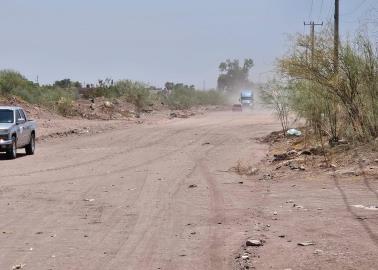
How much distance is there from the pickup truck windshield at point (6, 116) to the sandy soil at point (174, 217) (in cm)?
293

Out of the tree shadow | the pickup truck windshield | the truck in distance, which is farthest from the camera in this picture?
the truck in distance

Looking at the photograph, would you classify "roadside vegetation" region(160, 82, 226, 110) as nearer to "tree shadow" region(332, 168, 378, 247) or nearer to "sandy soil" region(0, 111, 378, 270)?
"sandy soil" region(0, 111, 378, 270)

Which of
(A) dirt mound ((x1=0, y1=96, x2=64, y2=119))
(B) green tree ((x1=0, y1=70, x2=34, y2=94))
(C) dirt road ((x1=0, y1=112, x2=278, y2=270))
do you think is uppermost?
(B) green tree ((x1=0, y1=70, x2=34, y2=94))

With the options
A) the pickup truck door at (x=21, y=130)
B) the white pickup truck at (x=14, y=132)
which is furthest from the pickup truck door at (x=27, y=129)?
the pickup truck door at (x=21, y=130)

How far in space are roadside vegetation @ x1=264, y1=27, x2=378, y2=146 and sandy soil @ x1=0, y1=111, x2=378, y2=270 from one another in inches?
129

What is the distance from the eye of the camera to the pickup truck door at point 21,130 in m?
25.6

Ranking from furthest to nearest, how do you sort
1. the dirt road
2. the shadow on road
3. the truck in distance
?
the truck in distance < the shadow on road < the dirt road

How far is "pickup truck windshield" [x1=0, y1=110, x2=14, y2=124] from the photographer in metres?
25.4

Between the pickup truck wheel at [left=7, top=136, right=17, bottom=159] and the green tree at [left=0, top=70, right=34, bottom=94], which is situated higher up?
the green tree at [left=0, top=70, right=34, bottom=94]

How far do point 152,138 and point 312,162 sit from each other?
56.2 feet

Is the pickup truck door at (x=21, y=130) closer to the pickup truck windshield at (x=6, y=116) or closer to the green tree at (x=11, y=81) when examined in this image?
the pickup truck windshield at (x=6, y=116)

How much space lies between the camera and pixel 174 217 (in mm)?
12125

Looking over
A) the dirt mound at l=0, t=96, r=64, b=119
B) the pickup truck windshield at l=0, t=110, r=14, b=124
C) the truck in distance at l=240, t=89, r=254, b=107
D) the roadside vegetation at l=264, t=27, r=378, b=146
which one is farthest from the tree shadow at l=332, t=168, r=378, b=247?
Answer: the truck in distance at l=240, t=89, r=254, b=107

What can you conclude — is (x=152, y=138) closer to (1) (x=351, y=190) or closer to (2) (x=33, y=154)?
(2) (x=33, y=154)
